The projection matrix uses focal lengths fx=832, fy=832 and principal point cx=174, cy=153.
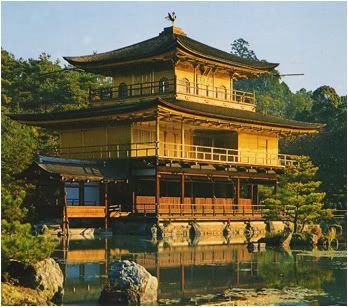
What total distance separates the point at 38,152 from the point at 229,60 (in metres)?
12.7

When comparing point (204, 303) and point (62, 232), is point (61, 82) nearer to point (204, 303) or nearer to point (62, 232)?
point (62, 232)

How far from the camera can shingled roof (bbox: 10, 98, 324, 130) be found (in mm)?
42250

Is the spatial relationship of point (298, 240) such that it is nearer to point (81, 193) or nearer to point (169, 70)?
point (81, 193)

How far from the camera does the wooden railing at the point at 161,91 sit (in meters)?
47.0

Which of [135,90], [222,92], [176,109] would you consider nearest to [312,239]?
[176,109]

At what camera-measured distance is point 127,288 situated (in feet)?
62.7

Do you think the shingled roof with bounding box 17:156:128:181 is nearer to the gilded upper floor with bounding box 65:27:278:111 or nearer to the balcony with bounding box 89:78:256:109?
the balcony with bounding box 89:78:256:109

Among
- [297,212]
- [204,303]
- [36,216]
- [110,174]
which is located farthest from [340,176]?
[204,303]

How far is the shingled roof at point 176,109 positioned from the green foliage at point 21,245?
22439 mm

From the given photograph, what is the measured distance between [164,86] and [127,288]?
94.7 ft

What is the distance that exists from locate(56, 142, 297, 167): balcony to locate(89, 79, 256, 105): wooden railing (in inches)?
125

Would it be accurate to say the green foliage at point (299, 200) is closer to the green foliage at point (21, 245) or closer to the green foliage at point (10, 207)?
the green foliage at point (10, 207)

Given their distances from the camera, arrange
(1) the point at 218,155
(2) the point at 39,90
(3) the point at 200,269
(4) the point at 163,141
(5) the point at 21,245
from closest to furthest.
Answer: (5) the point at 21,245 < (3) the point at 200,269 < (4) the point at 163,141 < (1) the point at 218,155 < (2) the point at 39,90

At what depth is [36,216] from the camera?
129 feet
